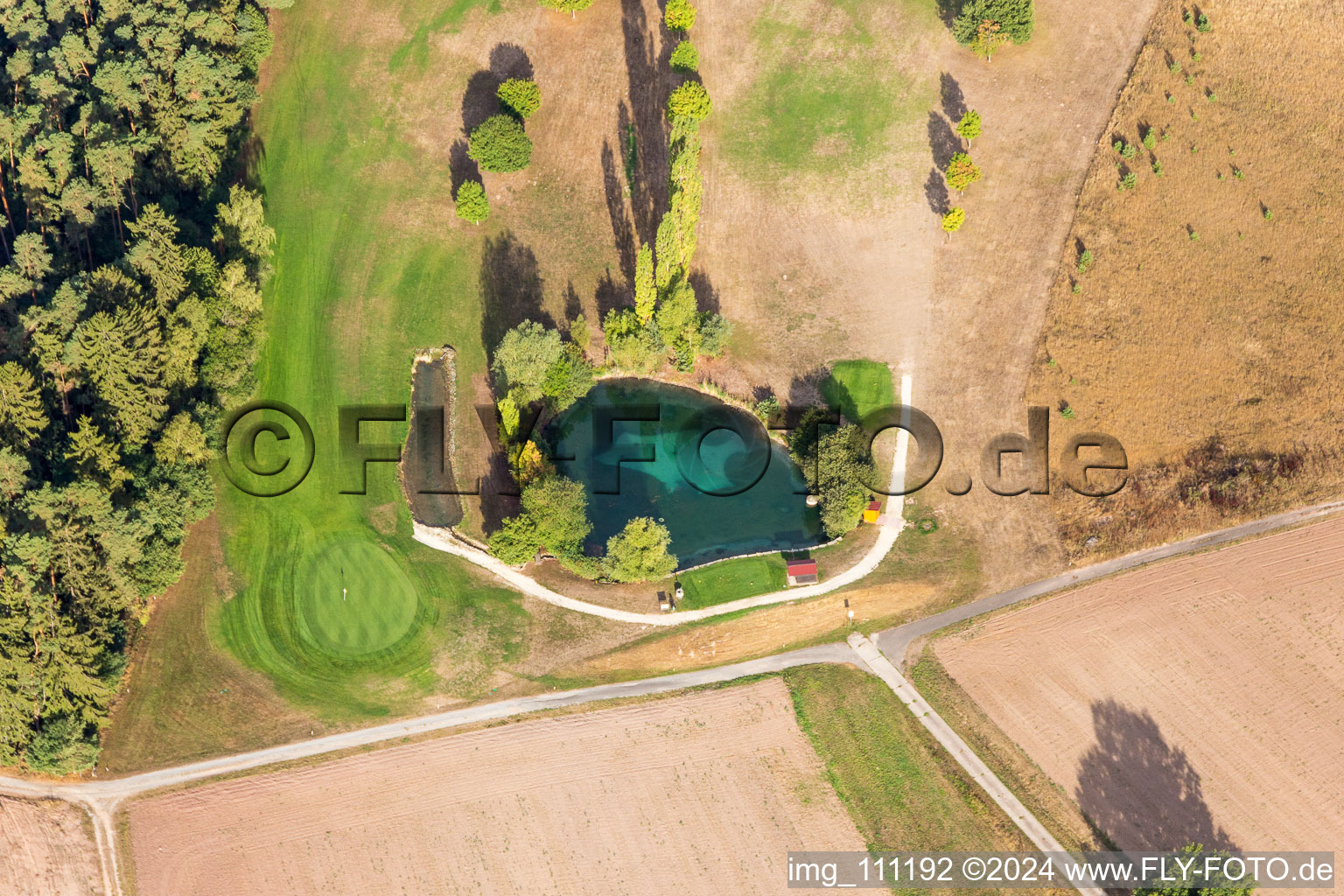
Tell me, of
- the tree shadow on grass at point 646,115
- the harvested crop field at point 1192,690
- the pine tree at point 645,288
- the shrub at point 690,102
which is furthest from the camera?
the tree shadow on grass at point 646,115

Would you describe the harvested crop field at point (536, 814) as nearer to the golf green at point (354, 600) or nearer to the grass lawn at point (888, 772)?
the grass lawn at point (888, 772)

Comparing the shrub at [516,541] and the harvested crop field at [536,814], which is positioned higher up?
the shrub at [516,541]

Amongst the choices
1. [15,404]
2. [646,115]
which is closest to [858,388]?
[646,115]

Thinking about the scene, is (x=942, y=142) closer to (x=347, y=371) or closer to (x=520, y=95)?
(x=520, y=95)

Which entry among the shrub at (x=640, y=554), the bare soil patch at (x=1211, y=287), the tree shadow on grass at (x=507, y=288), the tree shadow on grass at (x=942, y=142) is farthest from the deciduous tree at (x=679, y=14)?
the shrub at (x=640, y=554)

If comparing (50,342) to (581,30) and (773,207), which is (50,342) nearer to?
(581,30)

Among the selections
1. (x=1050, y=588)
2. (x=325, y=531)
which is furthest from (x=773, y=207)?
(x=325, y=531)
